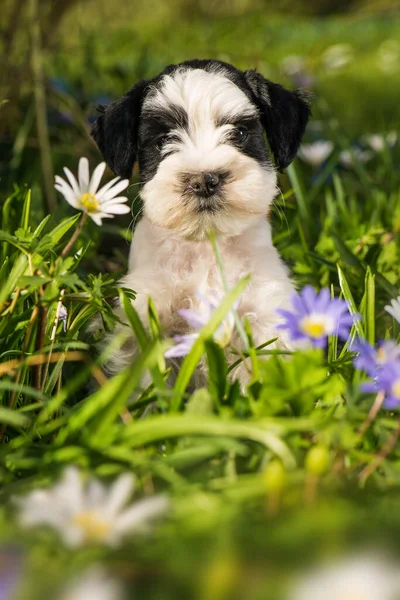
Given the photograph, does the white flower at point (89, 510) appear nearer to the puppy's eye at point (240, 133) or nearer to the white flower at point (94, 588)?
the white flower at point (94, 588)

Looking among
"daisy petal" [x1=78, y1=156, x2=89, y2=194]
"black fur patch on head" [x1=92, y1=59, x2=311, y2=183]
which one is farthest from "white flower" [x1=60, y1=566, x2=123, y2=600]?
"black fur patch on head" [x1=92, y1=59, x2=311, y2=183]

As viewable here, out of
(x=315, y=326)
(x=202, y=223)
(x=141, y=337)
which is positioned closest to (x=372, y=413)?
(x=315, y=326)

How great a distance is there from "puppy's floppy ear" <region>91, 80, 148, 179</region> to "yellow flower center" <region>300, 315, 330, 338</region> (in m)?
1.13

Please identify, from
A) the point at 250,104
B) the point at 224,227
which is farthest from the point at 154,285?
the point at 250,104

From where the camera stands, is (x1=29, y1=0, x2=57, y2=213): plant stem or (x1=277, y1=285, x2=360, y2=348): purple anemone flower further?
(x1=29, y1=0, x2=57, y2=213): plant stem

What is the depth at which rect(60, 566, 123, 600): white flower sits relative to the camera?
118cm

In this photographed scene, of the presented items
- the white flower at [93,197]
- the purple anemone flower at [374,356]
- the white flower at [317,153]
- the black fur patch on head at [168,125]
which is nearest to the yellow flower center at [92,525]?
the purple anemone flower at [374,356]

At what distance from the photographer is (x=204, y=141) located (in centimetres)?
238

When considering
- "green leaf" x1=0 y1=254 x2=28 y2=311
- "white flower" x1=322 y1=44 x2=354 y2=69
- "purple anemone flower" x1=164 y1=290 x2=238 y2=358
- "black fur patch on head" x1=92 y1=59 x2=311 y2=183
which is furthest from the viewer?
"white flower" x1=322 y1=44 x2=354 y2=69

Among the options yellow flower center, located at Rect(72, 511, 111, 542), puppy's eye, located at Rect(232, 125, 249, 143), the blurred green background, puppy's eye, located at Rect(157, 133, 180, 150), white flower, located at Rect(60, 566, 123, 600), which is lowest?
white flower, located at Rect(60, 566, 123, 600)

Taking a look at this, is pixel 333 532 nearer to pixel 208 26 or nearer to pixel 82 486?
pixel 82 486

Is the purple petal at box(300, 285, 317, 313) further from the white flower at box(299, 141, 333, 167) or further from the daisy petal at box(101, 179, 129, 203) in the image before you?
the white flower at box(299, 141, 333, 167)

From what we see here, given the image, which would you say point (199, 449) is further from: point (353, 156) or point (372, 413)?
point (353, 156)

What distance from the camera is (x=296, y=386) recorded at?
5.51ft
